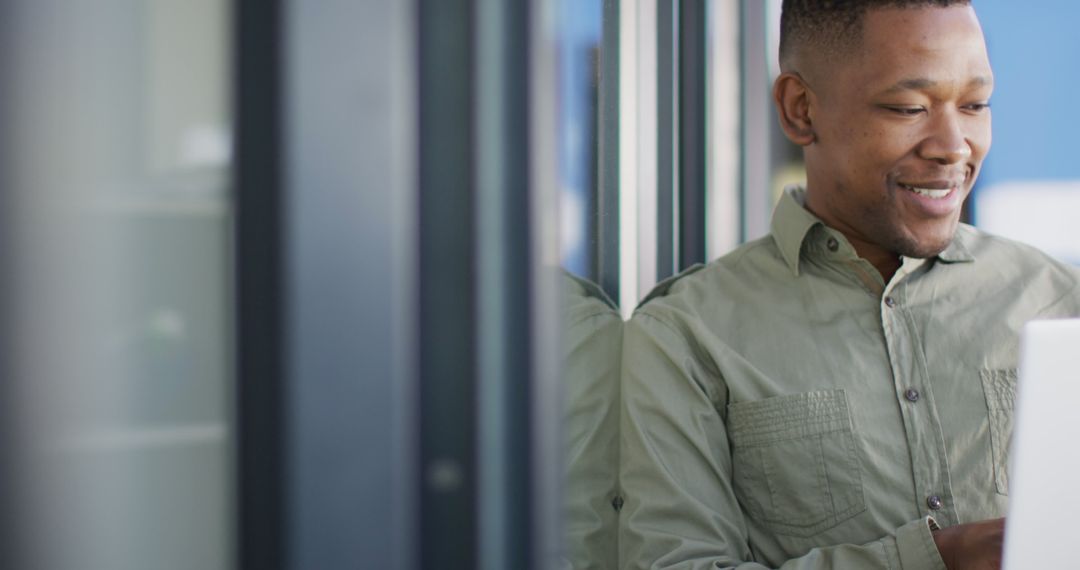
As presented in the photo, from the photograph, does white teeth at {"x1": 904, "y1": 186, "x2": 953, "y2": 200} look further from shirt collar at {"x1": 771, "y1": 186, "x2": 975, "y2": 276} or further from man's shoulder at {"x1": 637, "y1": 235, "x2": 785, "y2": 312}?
man's shoulder at {"x1": 637, "y1": 235, "x2": 785, "y2": 312}

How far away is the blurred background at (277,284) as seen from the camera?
479 mm

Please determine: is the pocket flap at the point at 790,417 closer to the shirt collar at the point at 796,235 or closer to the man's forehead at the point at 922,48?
the shirt collar at the point at 796,235

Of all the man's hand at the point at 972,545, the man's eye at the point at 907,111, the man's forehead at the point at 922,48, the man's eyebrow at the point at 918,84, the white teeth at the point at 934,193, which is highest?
the man's forehead at the point at 922,48

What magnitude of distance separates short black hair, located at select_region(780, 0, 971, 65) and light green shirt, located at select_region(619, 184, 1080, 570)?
0.28m

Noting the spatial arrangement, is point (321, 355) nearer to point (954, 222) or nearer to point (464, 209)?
point (464, 209)

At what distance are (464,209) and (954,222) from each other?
41.5 inches

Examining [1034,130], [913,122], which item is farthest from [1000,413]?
[1034,130]

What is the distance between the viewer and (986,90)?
143 cm

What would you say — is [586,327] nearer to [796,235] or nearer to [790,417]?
[790,417]

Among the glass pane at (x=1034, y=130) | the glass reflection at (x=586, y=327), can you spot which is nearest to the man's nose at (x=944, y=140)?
the glass reflection at (x=586, y=327)

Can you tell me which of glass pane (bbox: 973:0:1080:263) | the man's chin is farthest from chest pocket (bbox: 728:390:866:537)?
glass pane (bbox: 973:0:1080:263)

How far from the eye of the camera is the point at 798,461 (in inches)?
52.2

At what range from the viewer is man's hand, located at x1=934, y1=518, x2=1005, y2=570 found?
1.13 m

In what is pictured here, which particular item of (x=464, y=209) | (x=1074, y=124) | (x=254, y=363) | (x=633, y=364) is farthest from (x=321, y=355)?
(x=1074, y=124)
